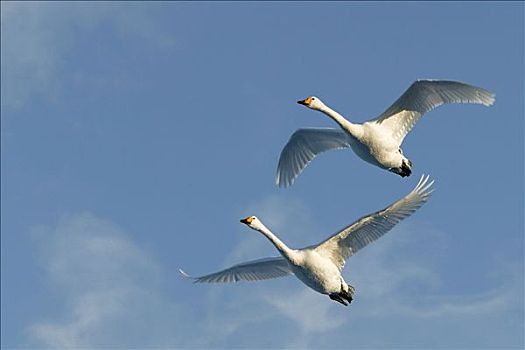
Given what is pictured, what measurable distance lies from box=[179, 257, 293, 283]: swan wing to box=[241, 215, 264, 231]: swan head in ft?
4.25

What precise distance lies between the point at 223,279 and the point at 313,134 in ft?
24.9

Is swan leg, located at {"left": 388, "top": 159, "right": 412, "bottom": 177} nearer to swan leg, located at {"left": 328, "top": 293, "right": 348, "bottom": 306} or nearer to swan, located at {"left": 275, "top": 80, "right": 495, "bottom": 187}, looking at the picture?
Result: swan, located at {"left": 275, "top": 80, "right": 495, "bottom": 187}

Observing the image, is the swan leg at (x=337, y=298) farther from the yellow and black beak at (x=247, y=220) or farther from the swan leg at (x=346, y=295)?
the yellow and black beak at (x=247, y=220)

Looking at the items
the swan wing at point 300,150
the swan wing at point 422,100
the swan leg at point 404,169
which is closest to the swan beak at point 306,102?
the swan wing at point 422,100

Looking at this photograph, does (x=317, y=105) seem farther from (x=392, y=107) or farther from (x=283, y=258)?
(x=283, y=258)

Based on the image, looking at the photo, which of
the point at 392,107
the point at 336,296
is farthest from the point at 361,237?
the point at 392,107

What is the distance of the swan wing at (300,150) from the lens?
48094mm

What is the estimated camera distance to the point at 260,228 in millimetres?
43156

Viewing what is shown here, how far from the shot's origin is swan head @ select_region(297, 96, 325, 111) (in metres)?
44.5

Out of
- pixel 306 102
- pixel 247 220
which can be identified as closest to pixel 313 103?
pixel 306 102

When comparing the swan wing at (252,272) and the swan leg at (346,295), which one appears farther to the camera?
the swan wing at (252,272)

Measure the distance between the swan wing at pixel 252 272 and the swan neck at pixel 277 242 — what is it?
1.11 metres

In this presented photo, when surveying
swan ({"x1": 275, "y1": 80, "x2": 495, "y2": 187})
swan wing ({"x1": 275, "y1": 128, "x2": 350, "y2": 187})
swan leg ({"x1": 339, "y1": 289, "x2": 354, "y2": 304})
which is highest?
swan wing ({"x1": 275, "y1": 128, "x2": 350, "y2": 187})

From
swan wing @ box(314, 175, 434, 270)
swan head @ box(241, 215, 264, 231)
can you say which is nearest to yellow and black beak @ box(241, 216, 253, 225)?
swan head @ box(241, 215, 264, 231)
